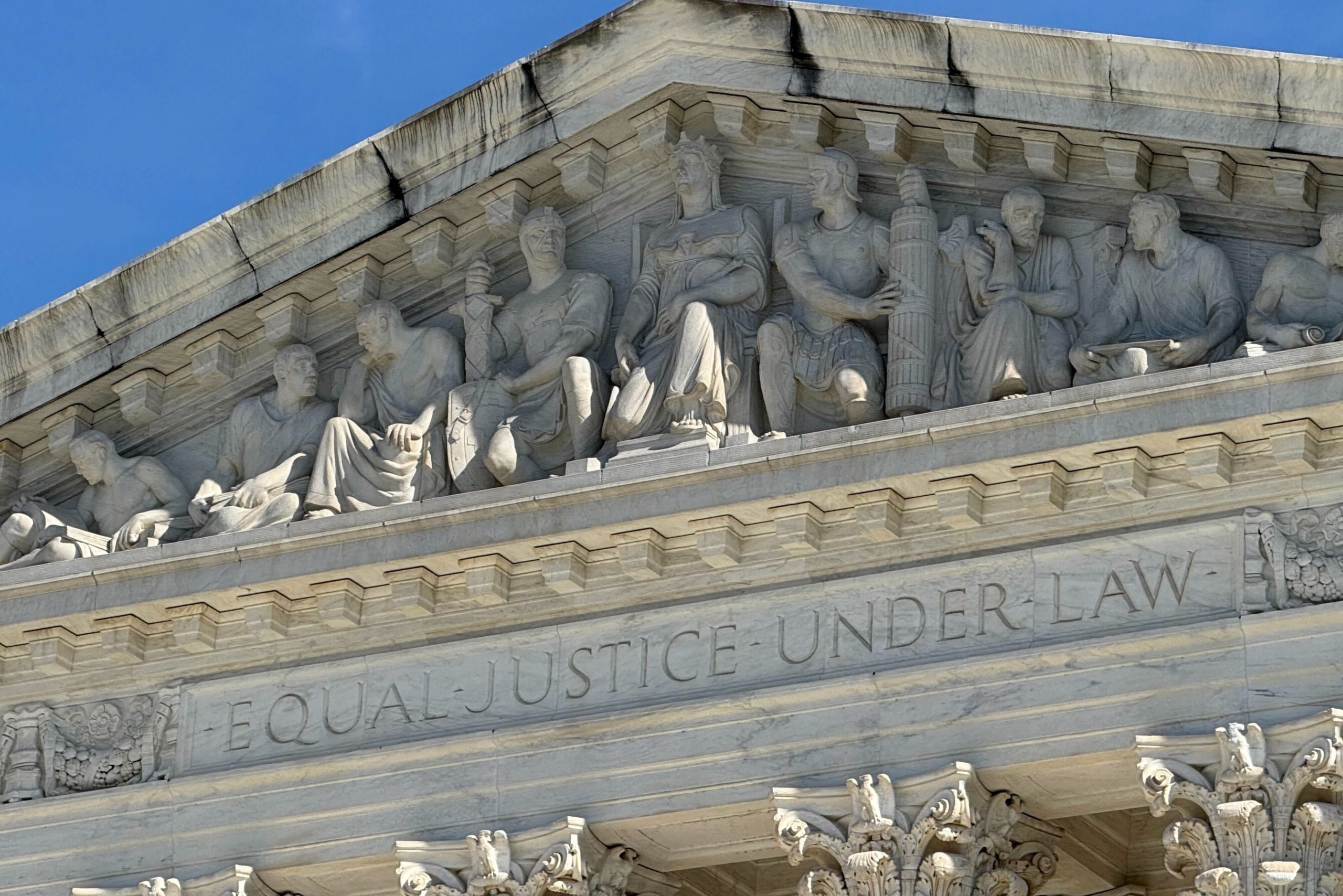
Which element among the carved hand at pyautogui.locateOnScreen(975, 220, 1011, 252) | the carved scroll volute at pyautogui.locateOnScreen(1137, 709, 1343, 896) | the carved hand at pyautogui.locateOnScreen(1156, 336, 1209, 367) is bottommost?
the carved scroll volute at pyautogui.locateOnScreen(1137, 709, 1343, 896)

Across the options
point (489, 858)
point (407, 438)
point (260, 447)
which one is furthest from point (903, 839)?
point (260, 447)

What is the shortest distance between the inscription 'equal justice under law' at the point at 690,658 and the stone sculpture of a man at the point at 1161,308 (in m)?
1.23

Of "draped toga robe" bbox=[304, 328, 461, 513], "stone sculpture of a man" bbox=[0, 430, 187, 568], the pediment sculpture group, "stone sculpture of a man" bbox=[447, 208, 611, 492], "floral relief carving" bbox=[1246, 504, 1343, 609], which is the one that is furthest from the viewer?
"stone sculpture of a man" bbox=[0, 430, 187, 568]

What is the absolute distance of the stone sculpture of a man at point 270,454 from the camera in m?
23.2

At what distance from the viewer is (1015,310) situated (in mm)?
21219

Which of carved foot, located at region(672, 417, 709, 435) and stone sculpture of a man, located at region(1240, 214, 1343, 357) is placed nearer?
stone sculpture of a man, located at region(1240, 214, 1343, 357)

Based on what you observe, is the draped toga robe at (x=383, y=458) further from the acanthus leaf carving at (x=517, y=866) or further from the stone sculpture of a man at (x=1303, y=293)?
the stone sculpture of a man at (x=1303, y=293)

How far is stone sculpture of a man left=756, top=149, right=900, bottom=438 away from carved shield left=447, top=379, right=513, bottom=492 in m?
1.94

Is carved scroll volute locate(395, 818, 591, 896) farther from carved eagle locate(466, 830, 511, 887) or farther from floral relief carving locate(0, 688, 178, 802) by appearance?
floral relief carving locate(0, 688, 178, 802)

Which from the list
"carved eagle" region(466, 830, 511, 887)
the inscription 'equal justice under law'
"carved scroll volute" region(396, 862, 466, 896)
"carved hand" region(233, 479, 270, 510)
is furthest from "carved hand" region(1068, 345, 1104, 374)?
"carved hand" region(233, 479, 270, 510)

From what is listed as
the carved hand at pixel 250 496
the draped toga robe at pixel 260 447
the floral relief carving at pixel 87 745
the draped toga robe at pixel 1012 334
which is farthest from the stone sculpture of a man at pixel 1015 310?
the floral relief carving at pixel 87 745

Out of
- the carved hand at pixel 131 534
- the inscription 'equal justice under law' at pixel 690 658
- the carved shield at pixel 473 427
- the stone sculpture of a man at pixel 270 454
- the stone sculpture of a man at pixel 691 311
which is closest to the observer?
the inscription 'equal justice under law' at pixel 690 658

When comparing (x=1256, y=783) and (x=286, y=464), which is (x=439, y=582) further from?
(x=1256, y=783)

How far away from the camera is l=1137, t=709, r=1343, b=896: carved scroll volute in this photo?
19.3 meters
